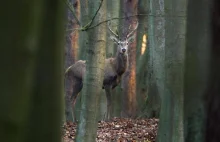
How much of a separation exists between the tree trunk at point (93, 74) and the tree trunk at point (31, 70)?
5.88 m

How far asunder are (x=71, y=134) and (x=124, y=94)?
26.0 feet

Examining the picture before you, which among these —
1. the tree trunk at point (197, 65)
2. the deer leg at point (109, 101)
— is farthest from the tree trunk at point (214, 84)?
the deer leg at point (109, 101)

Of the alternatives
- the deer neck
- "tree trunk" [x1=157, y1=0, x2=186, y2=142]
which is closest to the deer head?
the deer neck

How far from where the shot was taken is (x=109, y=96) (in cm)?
1761

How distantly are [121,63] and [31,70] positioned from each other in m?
16.4

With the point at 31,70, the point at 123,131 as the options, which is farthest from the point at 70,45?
the point at 31,70

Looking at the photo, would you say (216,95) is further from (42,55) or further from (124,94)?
(124,94)

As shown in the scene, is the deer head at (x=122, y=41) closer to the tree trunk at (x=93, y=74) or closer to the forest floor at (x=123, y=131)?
the forest floor at (x=123, y=131)

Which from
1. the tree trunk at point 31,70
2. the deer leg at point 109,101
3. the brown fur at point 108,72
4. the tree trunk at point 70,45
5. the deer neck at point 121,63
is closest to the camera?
the tree trunk at point 31,70

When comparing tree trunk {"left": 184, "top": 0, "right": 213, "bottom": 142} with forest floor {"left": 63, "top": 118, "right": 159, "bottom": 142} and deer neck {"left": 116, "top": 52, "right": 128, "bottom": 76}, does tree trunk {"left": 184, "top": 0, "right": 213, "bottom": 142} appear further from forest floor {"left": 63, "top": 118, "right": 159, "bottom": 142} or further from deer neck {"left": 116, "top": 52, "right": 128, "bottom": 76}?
deer neck {"left": 116, "top": 52, "right": 128, "bottom": 76}

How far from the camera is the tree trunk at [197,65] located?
2.20 meters

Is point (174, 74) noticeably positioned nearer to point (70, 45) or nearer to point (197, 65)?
point (197, 65)

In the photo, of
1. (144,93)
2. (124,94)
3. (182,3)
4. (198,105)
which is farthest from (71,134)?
(198,105)

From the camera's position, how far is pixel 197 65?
2.22 m
